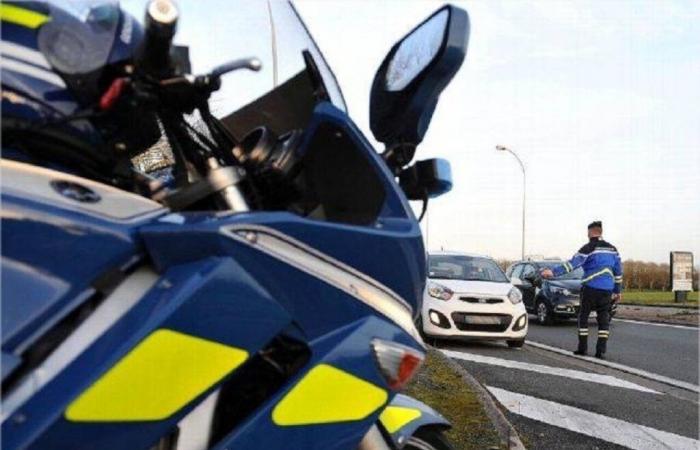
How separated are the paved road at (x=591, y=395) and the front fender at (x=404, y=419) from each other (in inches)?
124

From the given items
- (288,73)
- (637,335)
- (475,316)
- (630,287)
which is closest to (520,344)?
(475,316)

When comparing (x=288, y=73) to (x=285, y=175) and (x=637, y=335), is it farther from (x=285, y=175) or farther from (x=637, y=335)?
(x=637, y=335)

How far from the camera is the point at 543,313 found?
17.6m

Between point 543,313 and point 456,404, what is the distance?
12598mm

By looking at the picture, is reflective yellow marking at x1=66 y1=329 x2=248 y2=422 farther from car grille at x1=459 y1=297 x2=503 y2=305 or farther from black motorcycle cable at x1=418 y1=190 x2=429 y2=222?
car grille at x1=459 y1=297 x2=503 y2=305

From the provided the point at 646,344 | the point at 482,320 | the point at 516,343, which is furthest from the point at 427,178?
the point at 646,344

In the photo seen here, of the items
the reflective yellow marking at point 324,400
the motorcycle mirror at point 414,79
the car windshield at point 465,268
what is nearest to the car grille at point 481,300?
the car windshield at point 465,268

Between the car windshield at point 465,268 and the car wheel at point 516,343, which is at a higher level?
the car windshield at point 465,268

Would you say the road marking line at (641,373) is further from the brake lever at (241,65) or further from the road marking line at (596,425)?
the brake lever at (241,65)

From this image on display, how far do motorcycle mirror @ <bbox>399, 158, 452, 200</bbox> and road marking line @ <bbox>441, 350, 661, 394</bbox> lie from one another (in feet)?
20.5

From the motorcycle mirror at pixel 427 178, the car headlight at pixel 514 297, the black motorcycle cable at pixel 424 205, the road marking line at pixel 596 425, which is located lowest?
the car headlight at pixel 514 297

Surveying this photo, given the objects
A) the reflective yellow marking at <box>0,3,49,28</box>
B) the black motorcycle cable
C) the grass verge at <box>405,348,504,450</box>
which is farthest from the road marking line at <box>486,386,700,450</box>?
the reflective yellow marking at <box>0,3,49,28</box>

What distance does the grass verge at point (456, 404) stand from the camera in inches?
180

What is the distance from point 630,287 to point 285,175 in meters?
53.0
